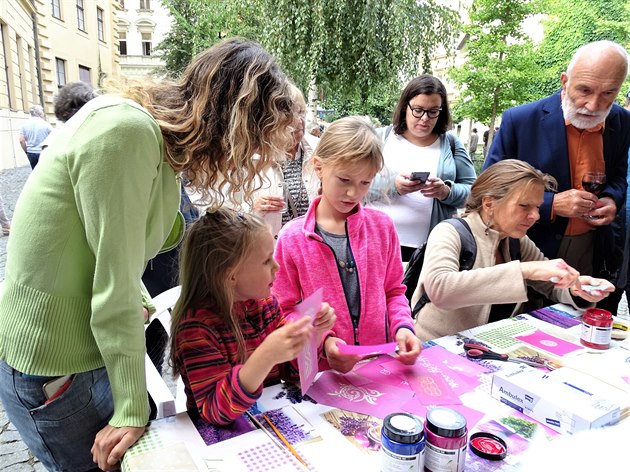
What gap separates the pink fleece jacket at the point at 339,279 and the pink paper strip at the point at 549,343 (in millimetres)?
453

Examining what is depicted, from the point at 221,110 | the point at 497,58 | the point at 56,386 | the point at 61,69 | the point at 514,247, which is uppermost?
the point at 497,58

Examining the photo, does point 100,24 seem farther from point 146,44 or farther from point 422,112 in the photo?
point 146,44

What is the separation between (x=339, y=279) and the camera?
1666 millimetres

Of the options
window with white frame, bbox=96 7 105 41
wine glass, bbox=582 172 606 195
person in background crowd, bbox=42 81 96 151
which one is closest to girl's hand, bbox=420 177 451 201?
wine glass, bbox=582 172 606 195

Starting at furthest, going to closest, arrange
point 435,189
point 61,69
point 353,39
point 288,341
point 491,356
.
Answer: point 353,39 → point 61,69 → point 435,189 → point 491,356 → point 288,341

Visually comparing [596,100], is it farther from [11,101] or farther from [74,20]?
[74,20]

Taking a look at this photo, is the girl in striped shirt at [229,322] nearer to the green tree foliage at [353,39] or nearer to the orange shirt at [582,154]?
the orange shirt at [582,154]

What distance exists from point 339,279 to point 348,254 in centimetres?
10

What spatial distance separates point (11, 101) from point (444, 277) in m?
6.94

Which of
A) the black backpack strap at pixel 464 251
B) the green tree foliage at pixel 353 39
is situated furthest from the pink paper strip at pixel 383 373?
the green tree foliage at pixel 353 39

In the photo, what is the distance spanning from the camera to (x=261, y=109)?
1141mm

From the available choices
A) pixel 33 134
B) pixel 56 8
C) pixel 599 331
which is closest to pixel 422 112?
pixel 599 331

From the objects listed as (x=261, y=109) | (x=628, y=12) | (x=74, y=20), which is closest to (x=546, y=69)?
(x=628, y=12)

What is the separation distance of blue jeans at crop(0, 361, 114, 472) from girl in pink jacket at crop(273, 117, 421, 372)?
0.71m
